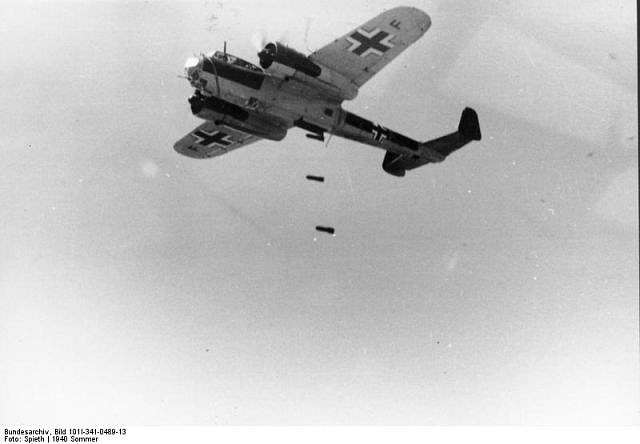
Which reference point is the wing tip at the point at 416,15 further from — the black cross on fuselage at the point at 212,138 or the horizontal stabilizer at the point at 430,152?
the black cross on fuselage at the point at 212,138

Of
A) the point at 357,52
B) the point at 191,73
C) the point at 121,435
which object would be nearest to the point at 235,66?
the point at 191,73

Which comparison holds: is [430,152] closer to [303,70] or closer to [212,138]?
[303,70]

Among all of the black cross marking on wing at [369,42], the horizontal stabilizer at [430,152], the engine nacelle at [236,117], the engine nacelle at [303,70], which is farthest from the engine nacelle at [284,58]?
the horizontal stabilizer at [430,152]

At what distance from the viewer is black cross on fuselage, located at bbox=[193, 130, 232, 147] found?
12.9 m

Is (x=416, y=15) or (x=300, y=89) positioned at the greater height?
(x=416, y=15)

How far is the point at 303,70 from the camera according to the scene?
10.9 metres

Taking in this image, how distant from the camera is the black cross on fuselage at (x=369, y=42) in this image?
10.7m

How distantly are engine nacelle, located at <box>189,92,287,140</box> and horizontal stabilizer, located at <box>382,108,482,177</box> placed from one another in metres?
2.80

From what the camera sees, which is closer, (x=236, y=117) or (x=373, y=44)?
(x=373, y=44)

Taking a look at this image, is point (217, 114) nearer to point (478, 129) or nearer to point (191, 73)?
point (191, 73)

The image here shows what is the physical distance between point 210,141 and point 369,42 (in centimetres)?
443

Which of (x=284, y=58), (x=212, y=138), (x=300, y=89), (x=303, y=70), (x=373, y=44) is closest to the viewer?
(x=284, y=58)

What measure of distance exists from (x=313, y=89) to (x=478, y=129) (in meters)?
4.21

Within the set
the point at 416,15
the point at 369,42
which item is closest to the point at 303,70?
the point at 369,42
